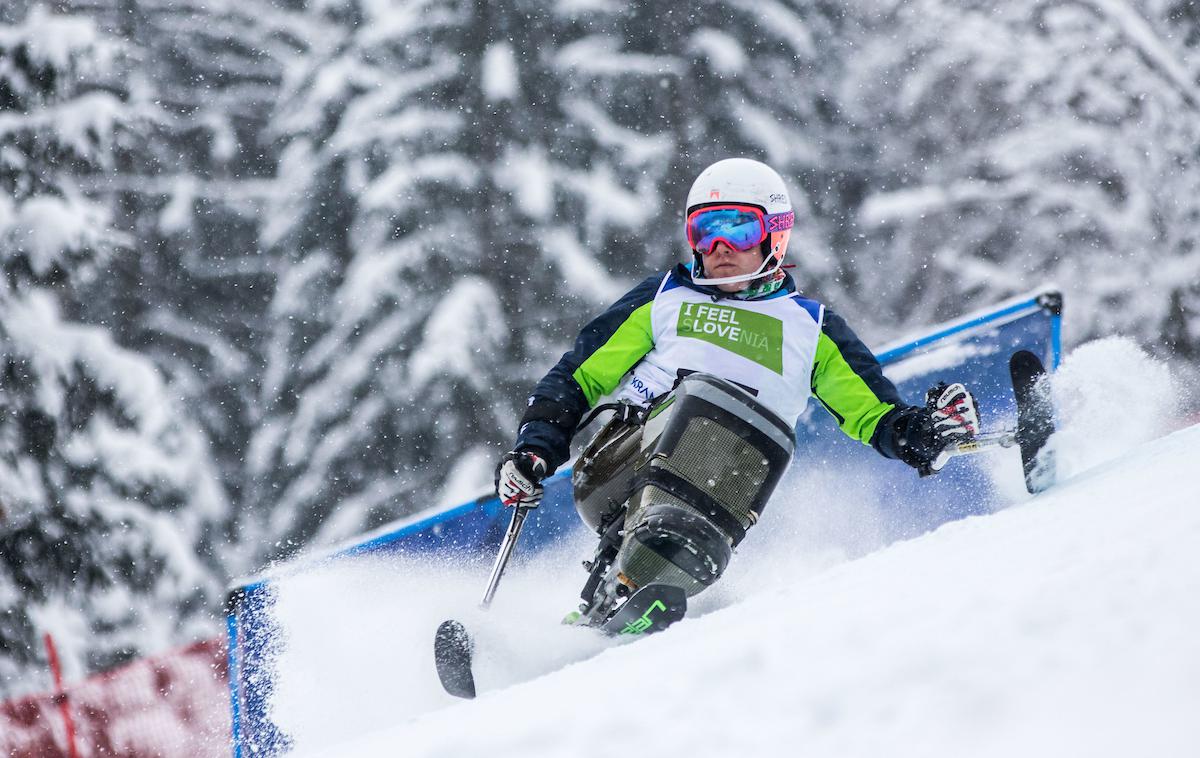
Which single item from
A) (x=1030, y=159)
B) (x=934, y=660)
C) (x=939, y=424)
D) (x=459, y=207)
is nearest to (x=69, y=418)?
(x=459, y=207)

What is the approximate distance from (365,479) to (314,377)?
113 centimetres

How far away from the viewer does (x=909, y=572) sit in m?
2.43

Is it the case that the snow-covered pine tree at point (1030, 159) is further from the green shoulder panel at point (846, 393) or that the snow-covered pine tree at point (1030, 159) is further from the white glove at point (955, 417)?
the white glove at point (955, 417)

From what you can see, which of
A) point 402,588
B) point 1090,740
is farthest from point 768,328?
point 1090,740

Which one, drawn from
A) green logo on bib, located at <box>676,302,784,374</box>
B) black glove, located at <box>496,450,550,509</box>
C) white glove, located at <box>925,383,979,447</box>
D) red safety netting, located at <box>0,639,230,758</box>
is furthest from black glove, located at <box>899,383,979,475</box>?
red safety netting, located at <box>0,639,230,758</box>

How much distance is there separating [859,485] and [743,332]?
60.1 inches

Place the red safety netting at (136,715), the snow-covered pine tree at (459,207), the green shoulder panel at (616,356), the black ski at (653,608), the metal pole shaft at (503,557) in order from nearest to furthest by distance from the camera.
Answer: the black ski at (653,608) < the metal pole shaft at (503,557) < the green shoulder panel at (616,356) < the red safety netting at (136,715) < the snow-covered pine tree at (459,207)

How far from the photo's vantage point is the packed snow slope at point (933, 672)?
4.83ft

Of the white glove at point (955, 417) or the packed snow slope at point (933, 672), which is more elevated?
the white glove at point (955, 417)

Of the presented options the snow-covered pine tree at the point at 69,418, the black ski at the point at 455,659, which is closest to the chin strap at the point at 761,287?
the black ski at the point at 455,659

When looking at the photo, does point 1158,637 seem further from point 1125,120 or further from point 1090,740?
point 1125,120

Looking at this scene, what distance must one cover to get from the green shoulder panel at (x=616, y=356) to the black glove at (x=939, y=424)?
3.10 ft

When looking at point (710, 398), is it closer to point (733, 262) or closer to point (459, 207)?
point (733, 262)

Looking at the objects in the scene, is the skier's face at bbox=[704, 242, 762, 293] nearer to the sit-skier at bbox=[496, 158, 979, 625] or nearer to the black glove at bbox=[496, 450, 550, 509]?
the sit-skier at bbox=[496, 158, 979, 625]
